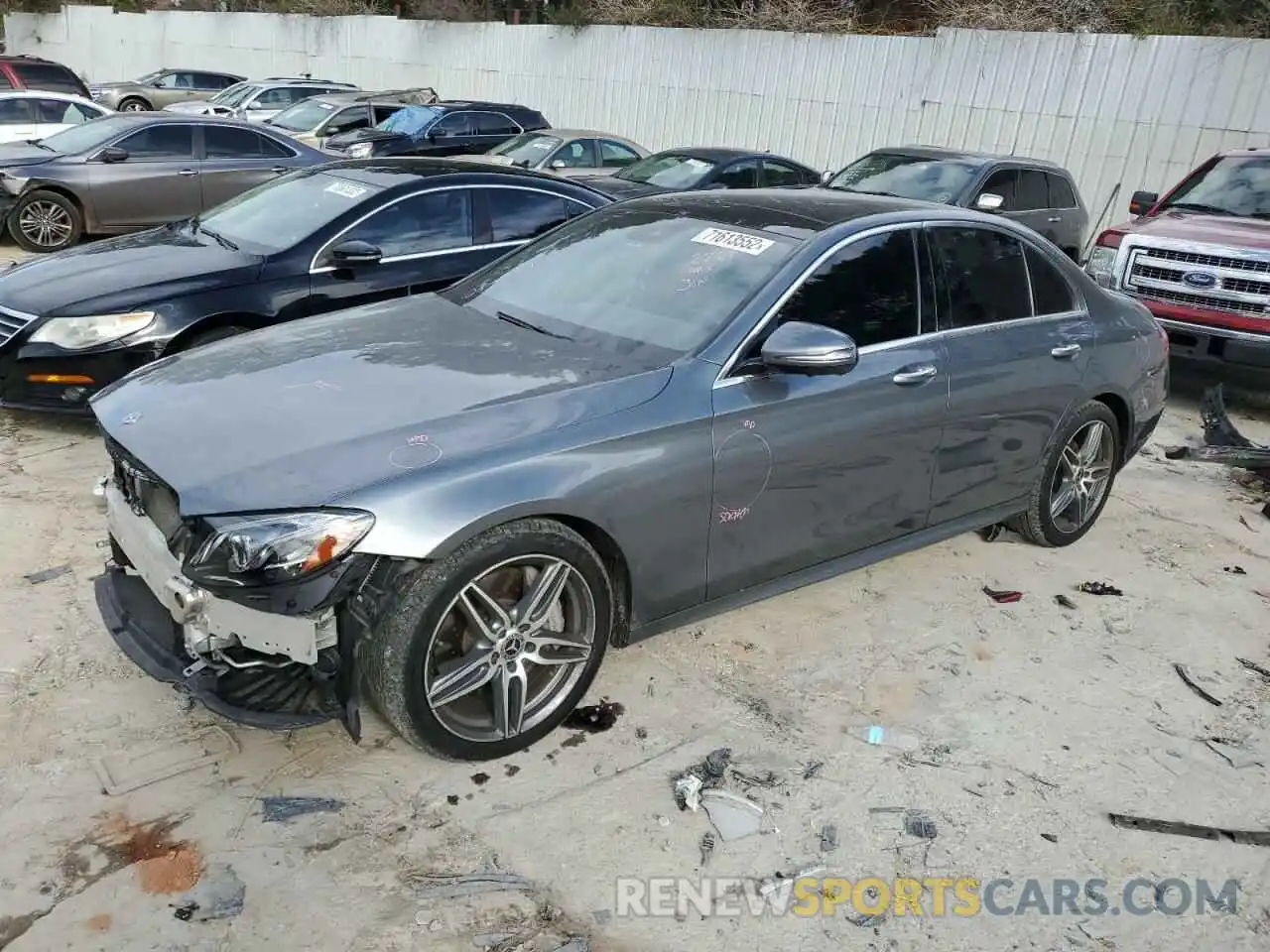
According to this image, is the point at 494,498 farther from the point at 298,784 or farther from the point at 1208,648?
the point at 1208,648

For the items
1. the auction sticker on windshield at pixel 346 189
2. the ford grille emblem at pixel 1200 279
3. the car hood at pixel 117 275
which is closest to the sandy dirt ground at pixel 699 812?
the car hood at pixel 117 275

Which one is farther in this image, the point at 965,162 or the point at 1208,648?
the point at 965,162

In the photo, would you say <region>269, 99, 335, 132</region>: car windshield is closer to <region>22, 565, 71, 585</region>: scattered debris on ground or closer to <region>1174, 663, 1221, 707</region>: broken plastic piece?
<region>22, 565, 71, 585</region>: scattered debris on ground

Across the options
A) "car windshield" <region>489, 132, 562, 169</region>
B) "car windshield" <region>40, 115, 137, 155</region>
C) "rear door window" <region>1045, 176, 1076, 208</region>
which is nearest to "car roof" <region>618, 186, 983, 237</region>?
"rear door window" <region>1045, 176, 1076, 208</region>

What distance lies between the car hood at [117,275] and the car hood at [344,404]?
1.98m

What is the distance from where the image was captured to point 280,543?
9.51 feet

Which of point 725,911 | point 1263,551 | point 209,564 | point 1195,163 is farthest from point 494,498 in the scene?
point 1195,163

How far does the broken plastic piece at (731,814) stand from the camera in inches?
127

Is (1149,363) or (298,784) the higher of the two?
(1149,363)

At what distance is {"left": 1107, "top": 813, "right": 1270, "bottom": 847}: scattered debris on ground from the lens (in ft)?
11.0

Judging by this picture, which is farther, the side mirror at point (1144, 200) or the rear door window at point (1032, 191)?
the rear door window at point (1032, 191)

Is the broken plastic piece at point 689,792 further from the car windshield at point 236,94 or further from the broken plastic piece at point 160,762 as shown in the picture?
the car windshield at point 236,94

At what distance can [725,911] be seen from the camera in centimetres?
294

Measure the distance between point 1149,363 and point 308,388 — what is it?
420cm
